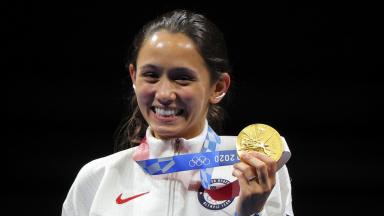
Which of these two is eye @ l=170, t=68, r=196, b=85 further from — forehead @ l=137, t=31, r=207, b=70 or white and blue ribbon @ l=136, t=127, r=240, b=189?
white and blue ribbon @ l=136, t=127, r=240, b=189

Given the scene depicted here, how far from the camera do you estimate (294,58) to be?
109 inches

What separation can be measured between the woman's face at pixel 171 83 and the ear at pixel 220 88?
49mm

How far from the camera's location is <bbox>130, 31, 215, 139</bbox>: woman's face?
1.38m

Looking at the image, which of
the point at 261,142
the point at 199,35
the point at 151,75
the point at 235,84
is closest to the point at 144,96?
the point at 151,75

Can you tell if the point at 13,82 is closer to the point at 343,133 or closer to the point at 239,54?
the point at 239,54

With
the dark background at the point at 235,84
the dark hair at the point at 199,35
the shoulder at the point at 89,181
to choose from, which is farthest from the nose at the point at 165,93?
the dark background at the point at 235,84

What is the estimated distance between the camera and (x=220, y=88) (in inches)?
59.4

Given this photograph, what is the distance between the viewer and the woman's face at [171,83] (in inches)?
54.5

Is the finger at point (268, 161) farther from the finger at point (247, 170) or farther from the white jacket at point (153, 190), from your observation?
the white jacket at point (153, 190)

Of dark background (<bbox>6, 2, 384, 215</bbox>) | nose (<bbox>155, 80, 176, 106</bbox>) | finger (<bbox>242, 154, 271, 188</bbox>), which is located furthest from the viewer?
dark background (<bbox>6, 2, 384, 215</bbox>)

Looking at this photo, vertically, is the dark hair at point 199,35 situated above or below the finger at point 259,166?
above

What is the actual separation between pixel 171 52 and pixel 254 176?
36 cm

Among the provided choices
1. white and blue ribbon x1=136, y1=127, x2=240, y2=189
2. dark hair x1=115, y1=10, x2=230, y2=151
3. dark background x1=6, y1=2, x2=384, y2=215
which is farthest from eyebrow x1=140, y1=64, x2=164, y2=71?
dark background x1=6, y1=2, x2=384, y2=215

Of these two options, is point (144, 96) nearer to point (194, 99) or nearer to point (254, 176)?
point (194, 99)
